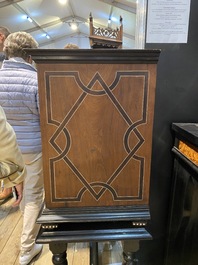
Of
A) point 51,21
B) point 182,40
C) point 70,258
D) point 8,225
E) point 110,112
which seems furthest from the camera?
point 51,21

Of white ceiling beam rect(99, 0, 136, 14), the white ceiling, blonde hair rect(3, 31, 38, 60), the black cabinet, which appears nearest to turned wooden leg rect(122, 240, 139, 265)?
the black cabinet

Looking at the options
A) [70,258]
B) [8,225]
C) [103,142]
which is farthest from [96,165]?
[8,225]

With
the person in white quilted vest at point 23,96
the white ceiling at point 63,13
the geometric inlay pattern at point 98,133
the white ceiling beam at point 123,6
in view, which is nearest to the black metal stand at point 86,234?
the geometric inlay pattern at point 98,133

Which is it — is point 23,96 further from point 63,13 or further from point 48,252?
point 63,13

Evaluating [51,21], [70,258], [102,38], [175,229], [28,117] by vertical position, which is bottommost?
[70,258]

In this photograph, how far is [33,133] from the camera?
1.37 m

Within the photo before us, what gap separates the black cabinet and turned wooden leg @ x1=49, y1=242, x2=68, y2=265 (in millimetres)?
613

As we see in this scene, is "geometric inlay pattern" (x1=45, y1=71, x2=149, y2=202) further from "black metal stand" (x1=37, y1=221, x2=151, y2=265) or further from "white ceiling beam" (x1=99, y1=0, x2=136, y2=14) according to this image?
"white ceiling beam" (x1=99, y1=0, x2=136, y2=14)

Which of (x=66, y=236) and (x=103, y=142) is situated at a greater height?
(x=103, y=142)

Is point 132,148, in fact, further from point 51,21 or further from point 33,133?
point 51,21

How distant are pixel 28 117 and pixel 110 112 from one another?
30.1 inches

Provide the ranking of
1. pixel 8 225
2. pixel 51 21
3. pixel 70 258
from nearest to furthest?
pixel 70 258 < pixel 8 225 < pixel 51 21

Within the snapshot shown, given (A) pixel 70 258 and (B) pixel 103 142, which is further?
(A) pixel 70 258

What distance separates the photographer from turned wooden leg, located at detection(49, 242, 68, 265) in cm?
84
